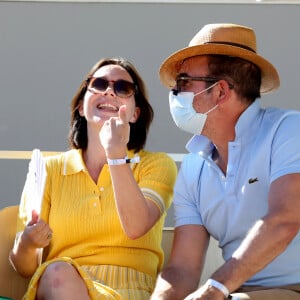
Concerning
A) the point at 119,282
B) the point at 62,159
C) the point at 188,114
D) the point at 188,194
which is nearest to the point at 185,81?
the point at 188,114

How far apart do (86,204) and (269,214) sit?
1.01m

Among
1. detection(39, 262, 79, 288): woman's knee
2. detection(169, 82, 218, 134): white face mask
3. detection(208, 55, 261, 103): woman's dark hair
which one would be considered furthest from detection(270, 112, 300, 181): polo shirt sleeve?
detection(39, 262, 79, 288): woman's knee

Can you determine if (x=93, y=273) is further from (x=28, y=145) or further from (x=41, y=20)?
(x=41, y=20)

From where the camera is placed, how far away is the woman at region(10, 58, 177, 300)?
3875mm

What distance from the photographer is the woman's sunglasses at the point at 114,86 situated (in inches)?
170

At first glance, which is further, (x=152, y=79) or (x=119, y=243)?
(x=152, y=79)

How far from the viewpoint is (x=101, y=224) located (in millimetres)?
4070

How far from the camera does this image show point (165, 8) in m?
5.87

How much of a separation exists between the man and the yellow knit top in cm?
21

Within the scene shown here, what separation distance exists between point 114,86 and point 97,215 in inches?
25.7

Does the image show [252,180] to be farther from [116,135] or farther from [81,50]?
[81,50]

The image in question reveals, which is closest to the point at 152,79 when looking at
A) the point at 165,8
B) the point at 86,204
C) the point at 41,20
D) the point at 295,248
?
the point at 165,8

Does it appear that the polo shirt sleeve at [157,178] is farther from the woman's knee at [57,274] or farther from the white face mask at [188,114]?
the woman's knee at [57,274]

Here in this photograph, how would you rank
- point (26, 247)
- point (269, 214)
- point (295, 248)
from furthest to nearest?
point (26, 247), point (295, 248), point (269, 214)
